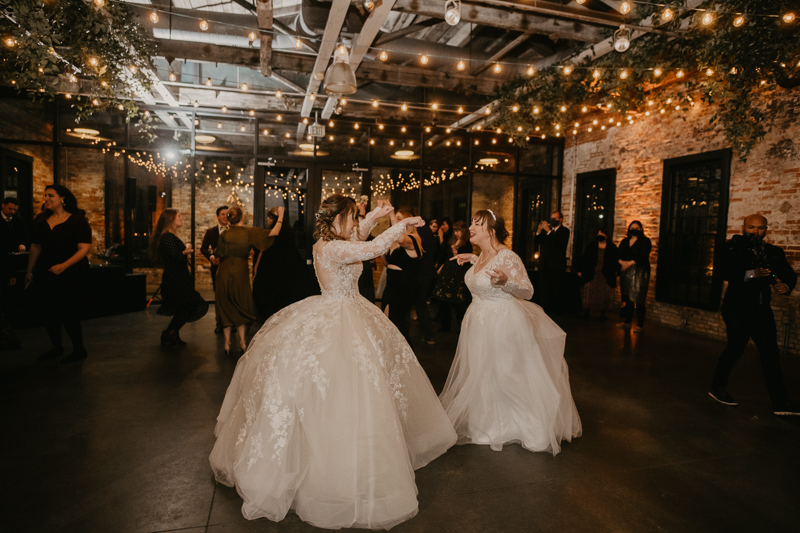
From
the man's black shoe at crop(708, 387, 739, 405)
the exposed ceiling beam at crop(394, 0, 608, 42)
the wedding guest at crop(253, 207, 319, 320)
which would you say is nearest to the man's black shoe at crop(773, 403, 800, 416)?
the man's black shoe at crop(708, 387, 739, 405)

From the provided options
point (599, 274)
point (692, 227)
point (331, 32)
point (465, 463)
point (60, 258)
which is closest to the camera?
point (465, 463)

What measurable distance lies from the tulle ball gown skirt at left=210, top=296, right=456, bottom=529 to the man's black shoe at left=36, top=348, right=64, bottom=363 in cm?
347

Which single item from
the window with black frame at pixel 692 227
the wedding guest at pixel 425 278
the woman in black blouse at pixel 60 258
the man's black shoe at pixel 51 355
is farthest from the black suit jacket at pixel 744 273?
the man's black shoe at pixel 51 355

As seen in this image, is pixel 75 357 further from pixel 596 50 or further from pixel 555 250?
pixel 555 250

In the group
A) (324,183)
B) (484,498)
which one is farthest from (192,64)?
(484,498)

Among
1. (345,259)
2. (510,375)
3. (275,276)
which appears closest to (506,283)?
(510,375)

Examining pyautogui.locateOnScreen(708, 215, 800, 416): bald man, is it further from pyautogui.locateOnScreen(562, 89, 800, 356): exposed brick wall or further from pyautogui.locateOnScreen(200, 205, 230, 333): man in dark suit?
pyautogui.locateOnScreen(200, 205, 230, 333): man in dark suit

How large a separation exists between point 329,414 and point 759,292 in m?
3.62

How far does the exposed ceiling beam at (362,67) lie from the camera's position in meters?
5.98

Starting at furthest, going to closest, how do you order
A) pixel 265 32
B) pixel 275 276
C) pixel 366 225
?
pixel 275 276, pixel 265 32, pixel 366 225

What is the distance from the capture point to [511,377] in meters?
3.08

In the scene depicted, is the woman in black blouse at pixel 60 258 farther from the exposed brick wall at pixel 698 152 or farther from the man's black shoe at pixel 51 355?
the exposed brick wall at pixel 698 152

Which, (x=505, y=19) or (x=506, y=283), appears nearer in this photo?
(x=506, y=283)

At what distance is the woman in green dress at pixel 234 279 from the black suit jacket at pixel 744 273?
15.0 ft
